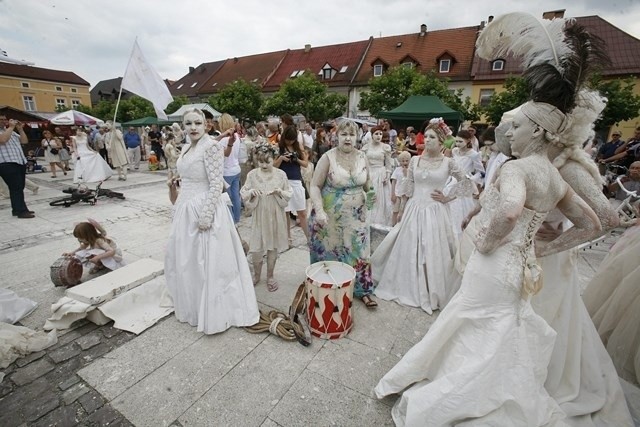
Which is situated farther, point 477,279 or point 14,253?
point 14,253

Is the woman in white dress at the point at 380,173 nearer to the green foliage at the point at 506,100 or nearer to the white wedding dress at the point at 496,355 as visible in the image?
the white wedding dress at the point at 496,355

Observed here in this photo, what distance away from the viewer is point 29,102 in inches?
1629

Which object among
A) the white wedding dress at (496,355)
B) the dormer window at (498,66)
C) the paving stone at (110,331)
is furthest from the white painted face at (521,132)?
the dormer window at (498,66)

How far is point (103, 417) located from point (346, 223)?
263cm

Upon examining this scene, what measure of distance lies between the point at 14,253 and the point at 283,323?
497 cm

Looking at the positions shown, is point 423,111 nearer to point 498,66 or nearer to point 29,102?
point 498,66

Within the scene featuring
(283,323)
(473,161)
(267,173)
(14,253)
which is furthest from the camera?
(473,161)

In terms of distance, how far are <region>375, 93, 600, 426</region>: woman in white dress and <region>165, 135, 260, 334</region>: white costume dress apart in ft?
6.15

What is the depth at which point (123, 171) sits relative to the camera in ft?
39.5

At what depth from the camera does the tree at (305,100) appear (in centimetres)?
2534

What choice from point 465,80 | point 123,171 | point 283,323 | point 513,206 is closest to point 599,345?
point 513,206

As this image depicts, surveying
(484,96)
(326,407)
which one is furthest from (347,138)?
(484,96)

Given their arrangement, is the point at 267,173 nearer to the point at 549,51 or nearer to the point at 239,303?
the point at 239,303

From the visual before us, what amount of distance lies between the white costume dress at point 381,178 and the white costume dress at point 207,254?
3605 millimetres
